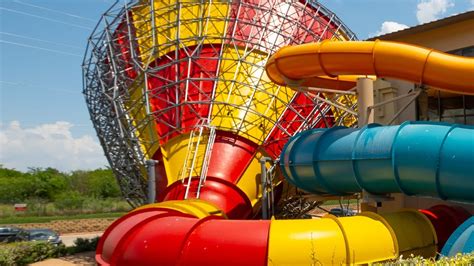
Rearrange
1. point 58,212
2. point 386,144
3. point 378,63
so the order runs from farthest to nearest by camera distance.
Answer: point 58,212 < point 378,63 < point 386,144

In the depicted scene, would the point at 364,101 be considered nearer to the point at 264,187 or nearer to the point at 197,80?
the point at 264,187

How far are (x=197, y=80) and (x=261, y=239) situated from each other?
8.33 meters

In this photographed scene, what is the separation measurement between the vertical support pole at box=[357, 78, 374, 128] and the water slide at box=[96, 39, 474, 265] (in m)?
2.60

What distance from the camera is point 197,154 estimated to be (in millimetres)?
15477

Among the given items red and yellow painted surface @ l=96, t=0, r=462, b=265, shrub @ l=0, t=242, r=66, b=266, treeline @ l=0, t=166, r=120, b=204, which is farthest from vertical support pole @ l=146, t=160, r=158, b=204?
treeline @ l=0, t=166, r=120, b=204

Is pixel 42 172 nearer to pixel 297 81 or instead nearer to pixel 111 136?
pixel 111 136

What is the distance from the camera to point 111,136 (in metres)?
19.3

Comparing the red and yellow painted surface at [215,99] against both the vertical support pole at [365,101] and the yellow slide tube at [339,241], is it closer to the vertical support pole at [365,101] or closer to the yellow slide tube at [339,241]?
the yellow slide tube at [339,241]

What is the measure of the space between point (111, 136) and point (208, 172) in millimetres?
5690

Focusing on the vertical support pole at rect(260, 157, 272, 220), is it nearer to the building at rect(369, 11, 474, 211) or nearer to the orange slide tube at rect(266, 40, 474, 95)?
the orange slide tube at rect(266, 40, 474, 95)

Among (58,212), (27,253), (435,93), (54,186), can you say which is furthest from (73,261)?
(54,186)

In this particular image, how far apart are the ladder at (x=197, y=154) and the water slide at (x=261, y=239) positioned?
12.1 ft

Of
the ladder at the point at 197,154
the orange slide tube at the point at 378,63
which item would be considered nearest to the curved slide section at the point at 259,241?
the orange slide tube at the point at 378,63

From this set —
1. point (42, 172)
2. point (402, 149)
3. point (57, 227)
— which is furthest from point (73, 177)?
point (402, 149)
